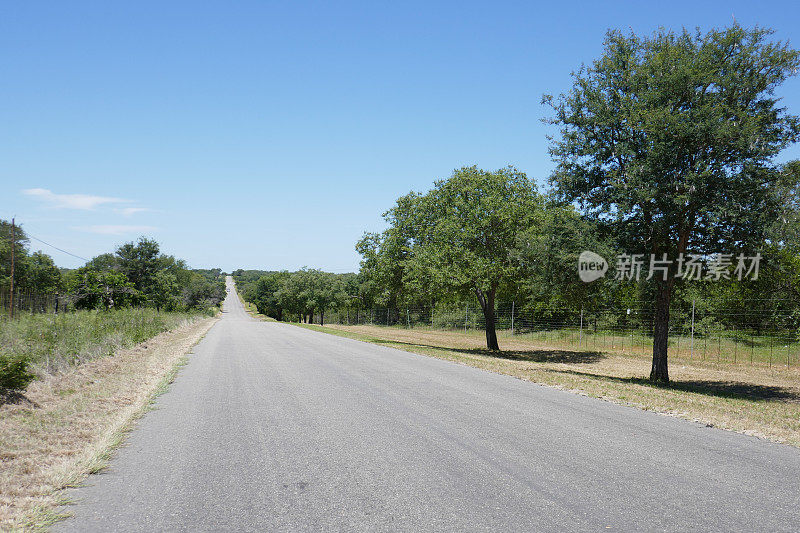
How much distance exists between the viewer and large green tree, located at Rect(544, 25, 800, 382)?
42.8 feet

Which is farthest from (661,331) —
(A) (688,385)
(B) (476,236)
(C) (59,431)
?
(C) (59,431)

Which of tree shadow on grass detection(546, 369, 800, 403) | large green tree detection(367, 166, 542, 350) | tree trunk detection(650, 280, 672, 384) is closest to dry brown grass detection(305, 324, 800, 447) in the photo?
tree shadow on grass detection(546, 369, 800, 403)

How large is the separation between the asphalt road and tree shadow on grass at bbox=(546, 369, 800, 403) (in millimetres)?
6715

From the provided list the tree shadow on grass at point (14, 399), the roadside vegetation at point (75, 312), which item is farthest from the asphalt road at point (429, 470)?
the roadside vegetation at point (75, 312)

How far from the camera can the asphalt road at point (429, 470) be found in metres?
3.85

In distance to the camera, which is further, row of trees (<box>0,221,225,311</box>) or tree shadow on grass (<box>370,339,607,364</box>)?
row of trees (<box>0,221,225,311</box>)

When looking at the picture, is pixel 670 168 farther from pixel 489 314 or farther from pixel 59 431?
pixel 59 431

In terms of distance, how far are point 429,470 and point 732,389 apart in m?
14.0

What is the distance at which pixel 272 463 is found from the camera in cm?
514

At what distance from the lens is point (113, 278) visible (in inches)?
1211

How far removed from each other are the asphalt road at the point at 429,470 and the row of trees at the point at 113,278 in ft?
83.1

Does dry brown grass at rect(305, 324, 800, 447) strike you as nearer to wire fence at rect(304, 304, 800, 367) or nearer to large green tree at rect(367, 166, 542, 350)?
wire fence at rect(304, 304, 800, 367)

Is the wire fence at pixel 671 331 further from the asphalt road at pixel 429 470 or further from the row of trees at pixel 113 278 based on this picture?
the row of trees at pixel 113 278

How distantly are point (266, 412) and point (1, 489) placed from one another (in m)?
3.73
